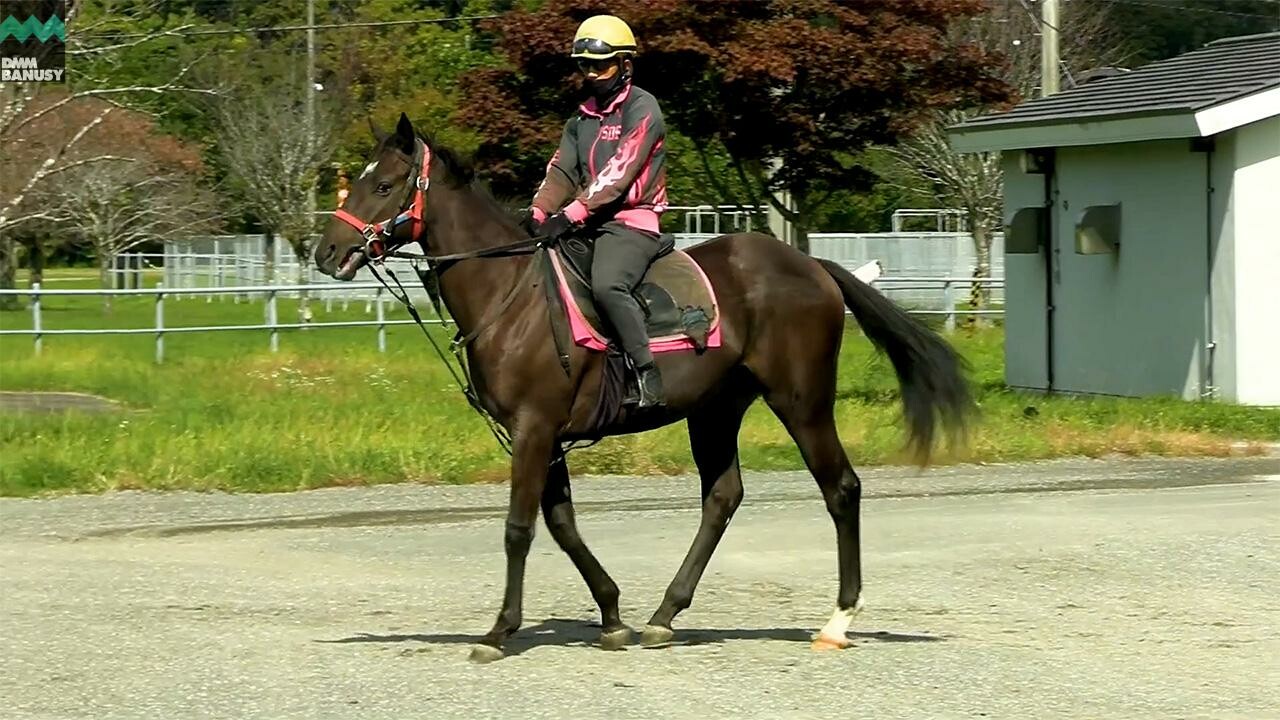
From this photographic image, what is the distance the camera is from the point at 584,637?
8.89 m

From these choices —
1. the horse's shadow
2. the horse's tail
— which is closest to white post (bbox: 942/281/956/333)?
the horse's tail

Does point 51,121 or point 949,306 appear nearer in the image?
point 949,306

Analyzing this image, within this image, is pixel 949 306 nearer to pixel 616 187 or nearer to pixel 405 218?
pixel 616 187

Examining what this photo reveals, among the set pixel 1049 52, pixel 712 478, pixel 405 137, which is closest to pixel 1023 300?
pixel 1049 52

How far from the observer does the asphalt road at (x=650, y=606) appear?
7.42 m

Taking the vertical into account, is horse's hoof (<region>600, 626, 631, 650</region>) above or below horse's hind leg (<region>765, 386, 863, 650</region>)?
below

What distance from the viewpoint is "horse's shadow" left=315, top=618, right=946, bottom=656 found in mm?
8648

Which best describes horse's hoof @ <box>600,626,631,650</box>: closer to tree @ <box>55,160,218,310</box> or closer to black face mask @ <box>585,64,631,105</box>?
black face mask @ <box>585,64,631,105</box>

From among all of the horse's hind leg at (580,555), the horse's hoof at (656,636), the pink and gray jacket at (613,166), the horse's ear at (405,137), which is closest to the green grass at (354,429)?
the horse's hoof at (656,636)

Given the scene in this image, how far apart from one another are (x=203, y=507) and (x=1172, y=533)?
6.83 meters

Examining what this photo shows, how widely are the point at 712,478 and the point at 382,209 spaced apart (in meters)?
2.10

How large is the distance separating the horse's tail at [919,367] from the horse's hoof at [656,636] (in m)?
1.83

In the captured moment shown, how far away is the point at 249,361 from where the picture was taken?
1016 inches

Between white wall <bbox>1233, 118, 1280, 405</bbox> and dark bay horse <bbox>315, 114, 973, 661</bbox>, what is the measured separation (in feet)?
39.8
